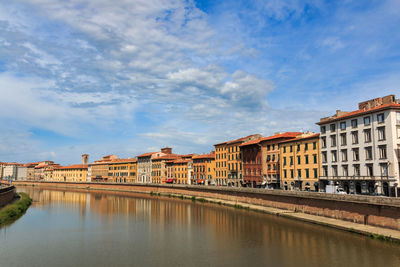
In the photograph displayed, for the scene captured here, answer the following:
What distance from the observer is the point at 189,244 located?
3606 cm

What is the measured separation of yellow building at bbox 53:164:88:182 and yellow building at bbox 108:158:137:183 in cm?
2783

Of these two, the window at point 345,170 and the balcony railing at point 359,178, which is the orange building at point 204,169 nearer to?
the balcony railing at point 359,178

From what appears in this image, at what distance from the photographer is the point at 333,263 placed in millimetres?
28297

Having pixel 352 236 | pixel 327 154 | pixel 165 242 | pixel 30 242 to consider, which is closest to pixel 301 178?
pixel 327 154

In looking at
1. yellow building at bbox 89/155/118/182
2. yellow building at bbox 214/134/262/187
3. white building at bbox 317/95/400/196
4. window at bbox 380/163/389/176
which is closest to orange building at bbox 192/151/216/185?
yellow building at bbox 214/134/262/187

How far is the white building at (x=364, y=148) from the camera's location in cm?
4810

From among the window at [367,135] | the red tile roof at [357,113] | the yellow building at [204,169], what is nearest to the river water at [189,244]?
the window at [367,135]

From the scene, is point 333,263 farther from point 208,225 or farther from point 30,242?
point 30,242

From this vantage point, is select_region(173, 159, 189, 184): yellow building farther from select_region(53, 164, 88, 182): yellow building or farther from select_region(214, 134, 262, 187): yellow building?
select_region(53, 164, 88, 182): yellow building

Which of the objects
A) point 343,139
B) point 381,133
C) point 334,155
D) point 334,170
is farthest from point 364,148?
point 334,170

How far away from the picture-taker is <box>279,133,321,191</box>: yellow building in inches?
2456

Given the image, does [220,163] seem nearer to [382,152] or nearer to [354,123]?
[354,123]

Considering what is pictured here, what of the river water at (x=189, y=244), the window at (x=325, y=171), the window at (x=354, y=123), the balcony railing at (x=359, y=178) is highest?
the window at (x=354, y=123)

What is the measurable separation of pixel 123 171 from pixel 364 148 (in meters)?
118
